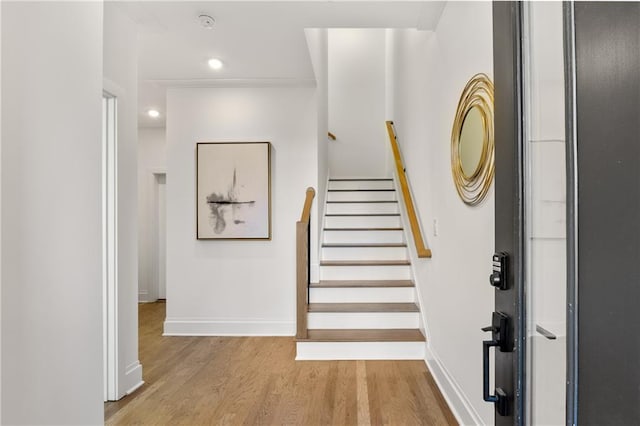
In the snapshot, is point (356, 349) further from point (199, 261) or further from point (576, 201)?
point (576, 201)

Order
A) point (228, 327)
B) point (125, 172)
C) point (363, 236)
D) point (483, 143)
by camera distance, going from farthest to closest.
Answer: point (363, 236), point (228, 327), point (125, 172), point (483, 143)

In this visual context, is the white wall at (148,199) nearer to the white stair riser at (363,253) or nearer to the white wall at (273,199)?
the white wall at (273,199)

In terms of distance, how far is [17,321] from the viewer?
1.07 meters

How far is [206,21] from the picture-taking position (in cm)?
257

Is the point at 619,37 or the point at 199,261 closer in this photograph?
the point at 619,37

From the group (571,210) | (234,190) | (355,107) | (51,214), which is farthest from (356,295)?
(355,107)

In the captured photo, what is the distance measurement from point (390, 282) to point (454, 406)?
5.11 feet

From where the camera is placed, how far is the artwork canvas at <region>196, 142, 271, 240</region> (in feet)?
13.1

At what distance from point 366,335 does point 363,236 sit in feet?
4.78

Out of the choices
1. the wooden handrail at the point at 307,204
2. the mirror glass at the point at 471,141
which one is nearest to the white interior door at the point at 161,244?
the wooden handrail at the point at 307,204

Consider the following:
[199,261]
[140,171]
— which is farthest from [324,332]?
[140,171]

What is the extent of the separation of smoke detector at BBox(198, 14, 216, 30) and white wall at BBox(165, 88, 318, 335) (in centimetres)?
141

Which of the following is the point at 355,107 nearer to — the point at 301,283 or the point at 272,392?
the point at 301,283

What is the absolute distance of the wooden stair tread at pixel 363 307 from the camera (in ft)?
11.1
